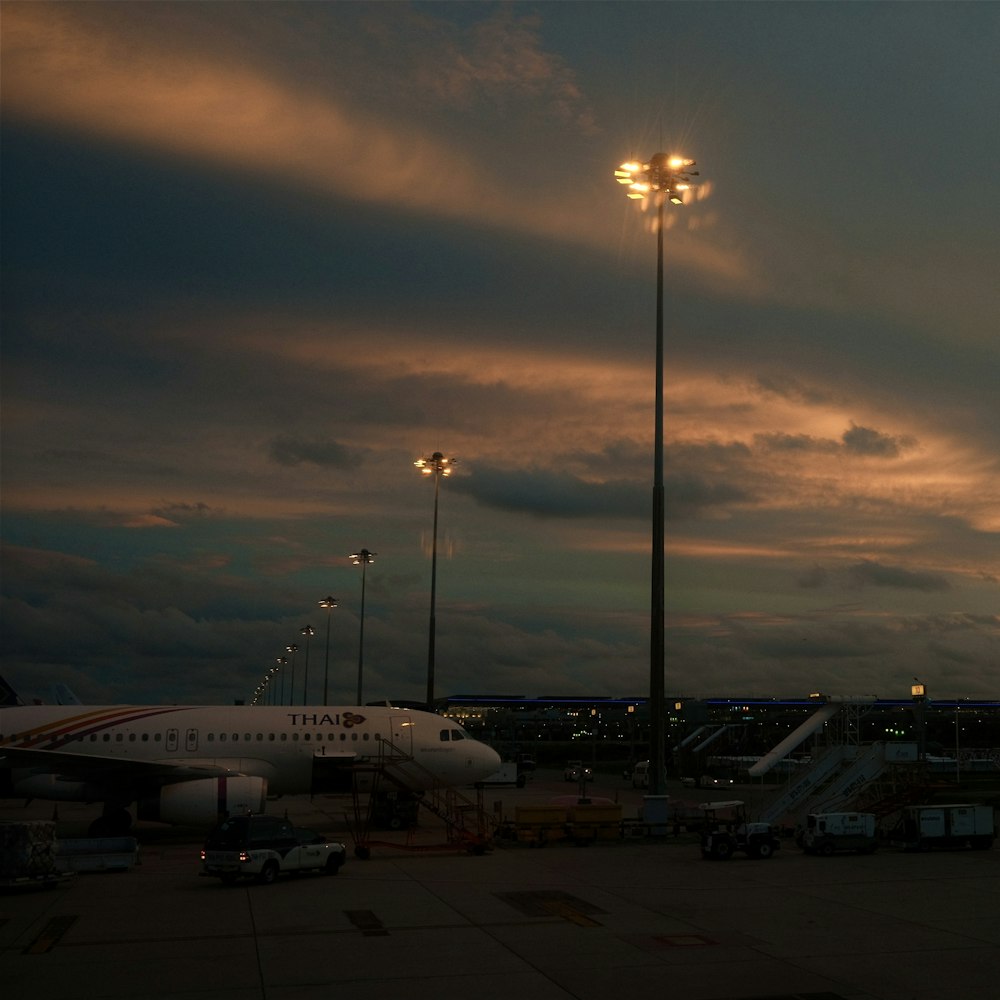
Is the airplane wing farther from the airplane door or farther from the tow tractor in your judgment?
the tow tractor

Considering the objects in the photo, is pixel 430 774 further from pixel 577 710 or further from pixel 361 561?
pixel 577 710

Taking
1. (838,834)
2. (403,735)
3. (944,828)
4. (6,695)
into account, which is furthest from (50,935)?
(6,695)

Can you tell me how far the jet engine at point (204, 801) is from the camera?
122 ft

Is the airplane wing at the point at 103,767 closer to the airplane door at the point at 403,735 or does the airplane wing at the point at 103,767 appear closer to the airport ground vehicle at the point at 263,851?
the airplane door at the point at 403,735

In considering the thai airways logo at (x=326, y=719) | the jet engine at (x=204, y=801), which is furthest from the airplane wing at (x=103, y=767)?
the thai airways logo at (x=326, y=719)

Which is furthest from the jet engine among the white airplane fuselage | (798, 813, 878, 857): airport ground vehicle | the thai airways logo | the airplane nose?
(798, 813, 878, 857): airport ground vehicle

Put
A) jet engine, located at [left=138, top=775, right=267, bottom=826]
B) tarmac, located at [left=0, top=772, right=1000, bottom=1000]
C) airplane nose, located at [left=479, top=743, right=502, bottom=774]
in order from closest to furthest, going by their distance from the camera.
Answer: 1. tarmac, located at [left=0, top=772, right=1000, bottom=1000]
2. jet engine, located at [left=138, top=775, right=267, bottom=826]
3. airplane nose, located at [left=479, top=743, right=502, bottom=774]

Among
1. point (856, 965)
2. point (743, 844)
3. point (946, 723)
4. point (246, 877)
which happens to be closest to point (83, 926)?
point (246, 877)

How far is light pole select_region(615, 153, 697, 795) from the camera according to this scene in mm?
35250

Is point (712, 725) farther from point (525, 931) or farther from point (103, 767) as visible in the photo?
point (525, 931)

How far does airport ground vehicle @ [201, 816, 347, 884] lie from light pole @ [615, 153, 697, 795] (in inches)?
451

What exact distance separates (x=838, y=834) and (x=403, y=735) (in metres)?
17.1

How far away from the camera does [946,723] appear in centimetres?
19375

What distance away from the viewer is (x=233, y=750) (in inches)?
1641
